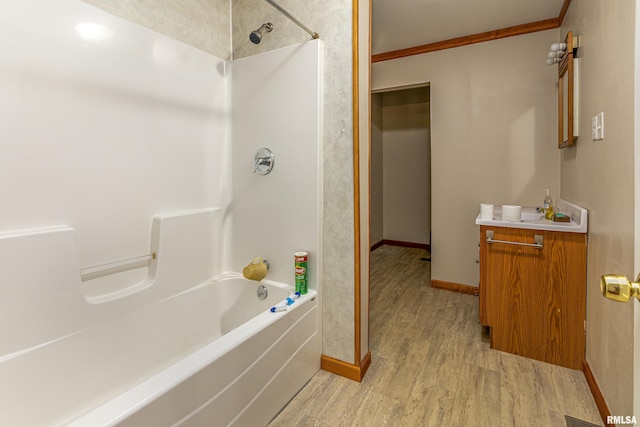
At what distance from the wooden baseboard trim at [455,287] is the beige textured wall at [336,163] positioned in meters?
1.76

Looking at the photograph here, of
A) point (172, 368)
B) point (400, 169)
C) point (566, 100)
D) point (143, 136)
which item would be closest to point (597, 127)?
point (566, 100)

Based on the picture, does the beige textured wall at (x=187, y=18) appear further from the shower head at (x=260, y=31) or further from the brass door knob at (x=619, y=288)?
the brass door knob at (x=619, y=288)

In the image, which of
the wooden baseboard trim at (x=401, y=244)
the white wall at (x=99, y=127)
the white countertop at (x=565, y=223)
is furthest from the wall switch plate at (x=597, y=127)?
the wooden baseboard trim at (x=401, y=244)

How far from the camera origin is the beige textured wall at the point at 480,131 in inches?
105

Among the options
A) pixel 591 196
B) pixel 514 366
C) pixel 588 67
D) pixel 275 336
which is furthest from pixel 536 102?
pixel 275 336

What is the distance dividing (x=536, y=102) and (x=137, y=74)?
Answer: 118 inches

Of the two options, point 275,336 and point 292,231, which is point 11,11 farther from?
point 275,336

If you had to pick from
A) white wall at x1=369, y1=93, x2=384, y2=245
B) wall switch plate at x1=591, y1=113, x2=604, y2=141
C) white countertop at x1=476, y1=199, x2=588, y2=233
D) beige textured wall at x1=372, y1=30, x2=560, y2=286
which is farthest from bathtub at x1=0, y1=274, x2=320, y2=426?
white wall at x1=369, y1=93, x2=384, y2=245

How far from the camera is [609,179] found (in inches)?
56.6

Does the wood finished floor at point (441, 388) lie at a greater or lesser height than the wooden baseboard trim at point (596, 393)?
lesser

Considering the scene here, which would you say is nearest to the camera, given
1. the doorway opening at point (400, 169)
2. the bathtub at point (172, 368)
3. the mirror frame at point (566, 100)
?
the bathtub at point (172, 368)

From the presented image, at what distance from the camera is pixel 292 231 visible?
6.30ft
